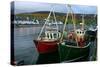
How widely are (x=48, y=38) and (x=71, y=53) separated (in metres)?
0.32

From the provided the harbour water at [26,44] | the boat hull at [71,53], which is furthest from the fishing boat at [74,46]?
the harbour water at [26,44]

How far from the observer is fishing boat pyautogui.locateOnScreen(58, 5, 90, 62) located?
219 centimetres

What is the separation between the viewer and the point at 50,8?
213cm

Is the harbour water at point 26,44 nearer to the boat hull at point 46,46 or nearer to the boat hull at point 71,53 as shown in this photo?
the boat hull at point 46,46

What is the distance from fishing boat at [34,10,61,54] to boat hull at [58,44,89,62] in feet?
0.28

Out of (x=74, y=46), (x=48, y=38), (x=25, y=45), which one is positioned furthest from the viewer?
(x=74, y=46)

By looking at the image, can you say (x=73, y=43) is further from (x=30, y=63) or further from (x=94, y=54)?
(x=30, y=63)

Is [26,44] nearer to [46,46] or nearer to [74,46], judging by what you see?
[46,46]

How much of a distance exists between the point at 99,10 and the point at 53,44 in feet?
2.36

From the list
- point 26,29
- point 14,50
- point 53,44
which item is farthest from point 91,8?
point 14,50

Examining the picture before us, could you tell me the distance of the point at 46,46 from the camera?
2.13m

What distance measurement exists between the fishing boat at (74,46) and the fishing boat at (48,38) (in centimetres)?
7

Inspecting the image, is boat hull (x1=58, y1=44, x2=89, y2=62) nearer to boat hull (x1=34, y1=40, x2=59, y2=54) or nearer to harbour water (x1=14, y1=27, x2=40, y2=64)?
boat hull (x1=34, y1=40, x2=59, y2=54)

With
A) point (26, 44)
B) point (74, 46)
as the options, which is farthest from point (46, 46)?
point (74, 46)
